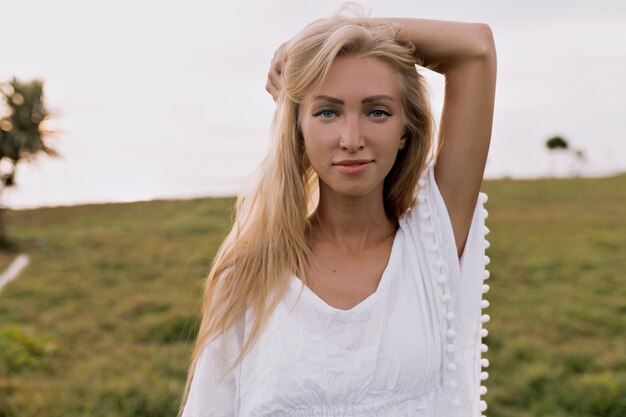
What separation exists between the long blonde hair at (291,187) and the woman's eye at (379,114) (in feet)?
0.31

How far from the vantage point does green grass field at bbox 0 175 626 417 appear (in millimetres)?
5832

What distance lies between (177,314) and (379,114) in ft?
21.6

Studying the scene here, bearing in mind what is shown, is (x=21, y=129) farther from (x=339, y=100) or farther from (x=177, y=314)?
(x=339, y=100)

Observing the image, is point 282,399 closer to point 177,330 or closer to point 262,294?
point 262,294

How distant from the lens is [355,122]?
2018mm

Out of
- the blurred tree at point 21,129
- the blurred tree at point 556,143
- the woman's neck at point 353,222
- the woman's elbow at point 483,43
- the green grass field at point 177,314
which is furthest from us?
the blurred tree at point 556,143

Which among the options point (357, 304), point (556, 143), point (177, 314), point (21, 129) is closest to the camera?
point (357, 304)

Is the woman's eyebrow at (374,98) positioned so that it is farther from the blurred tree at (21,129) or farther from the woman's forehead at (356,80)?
the blurred tree at (21,129)

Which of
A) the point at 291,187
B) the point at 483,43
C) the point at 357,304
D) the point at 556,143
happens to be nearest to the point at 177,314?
the point at 291,187

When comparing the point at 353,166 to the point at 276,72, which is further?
the point at 276,72

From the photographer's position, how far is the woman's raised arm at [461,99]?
215cm

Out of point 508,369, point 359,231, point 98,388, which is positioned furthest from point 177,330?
point 359,231

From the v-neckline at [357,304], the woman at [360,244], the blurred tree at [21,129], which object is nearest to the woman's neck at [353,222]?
the woman at [360,244]

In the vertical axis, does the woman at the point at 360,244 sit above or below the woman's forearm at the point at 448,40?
below
